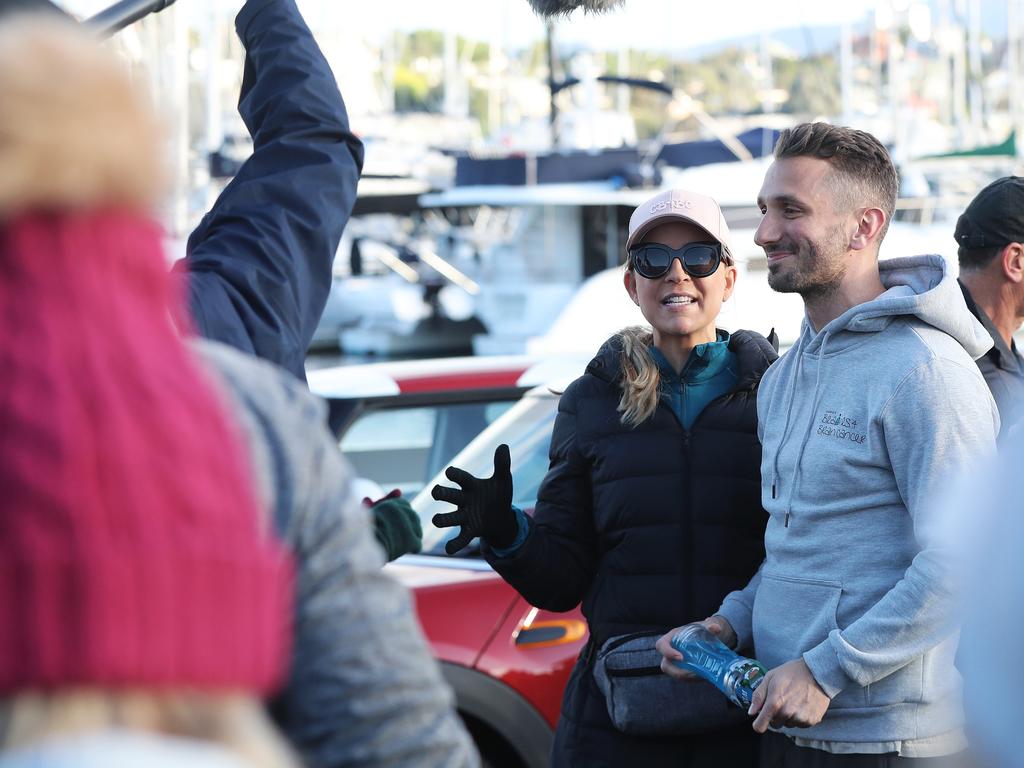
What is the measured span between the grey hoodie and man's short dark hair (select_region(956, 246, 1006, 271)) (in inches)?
51.2

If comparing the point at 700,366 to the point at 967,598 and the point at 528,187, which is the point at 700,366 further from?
the point at 528,187

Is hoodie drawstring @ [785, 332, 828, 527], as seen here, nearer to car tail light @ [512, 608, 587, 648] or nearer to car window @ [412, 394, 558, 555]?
car tail light @ [512, 608, 587, 648]

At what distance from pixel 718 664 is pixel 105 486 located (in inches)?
78.6

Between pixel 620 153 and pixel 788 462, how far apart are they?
53.2 ft

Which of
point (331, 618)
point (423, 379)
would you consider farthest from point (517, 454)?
point (331, 618)

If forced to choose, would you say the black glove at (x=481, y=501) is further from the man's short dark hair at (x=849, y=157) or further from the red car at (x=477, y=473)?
the red car at (x=477, y=473)

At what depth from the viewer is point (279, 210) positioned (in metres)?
2.21

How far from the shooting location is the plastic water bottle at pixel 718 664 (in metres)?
2.79

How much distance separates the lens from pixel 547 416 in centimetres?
499

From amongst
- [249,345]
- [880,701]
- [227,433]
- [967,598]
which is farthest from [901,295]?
[227,433]

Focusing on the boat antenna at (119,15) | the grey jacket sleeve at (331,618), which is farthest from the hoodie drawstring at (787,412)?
the grey jacket sleeve at (331,618)

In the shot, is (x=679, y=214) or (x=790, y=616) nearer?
(x=790, y=616)

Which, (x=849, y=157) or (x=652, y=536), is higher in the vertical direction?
(x=849, y=157)

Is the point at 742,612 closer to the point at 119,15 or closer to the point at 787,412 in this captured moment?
the point at 787,412
